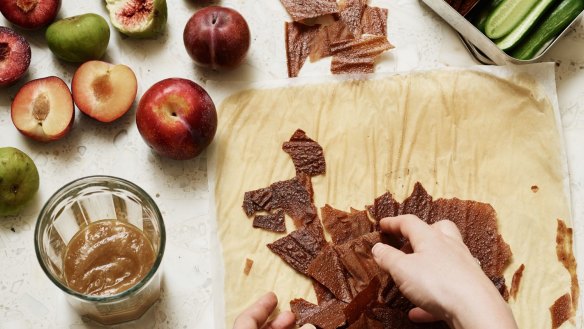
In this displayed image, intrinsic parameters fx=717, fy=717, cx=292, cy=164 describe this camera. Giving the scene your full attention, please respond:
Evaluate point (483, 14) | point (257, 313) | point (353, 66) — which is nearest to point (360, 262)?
point (257, 313)

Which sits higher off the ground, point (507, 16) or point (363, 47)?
point (507, 16)

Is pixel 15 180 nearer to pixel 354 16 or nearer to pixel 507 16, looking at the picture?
pixel 354 16

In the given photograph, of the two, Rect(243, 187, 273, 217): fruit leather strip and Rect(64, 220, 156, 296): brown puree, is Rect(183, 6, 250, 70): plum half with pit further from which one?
Rect(64, 220, 156, 296): brown puree

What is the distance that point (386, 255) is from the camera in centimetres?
158

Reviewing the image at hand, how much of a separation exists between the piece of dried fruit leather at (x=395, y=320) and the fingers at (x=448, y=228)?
212 mm

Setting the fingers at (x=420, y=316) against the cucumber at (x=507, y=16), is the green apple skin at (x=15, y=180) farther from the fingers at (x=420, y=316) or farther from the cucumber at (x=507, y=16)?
the cucumber at (x=507, y=16)

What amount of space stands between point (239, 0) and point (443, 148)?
671 mm

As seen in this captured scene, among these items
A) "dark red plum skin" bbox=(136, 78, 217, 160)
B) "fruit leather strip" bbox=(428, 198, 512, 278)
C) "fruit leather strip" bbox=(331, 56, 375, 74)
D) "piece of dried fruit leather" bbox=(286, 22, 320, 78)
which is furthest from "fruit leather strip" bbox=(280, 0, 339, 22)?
"fruit leather strip" bbox=(428, 198, 512, 278)

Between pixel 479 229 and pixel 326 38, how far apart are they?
637 millimetres

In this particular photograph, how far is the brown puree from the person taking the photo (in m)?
1.56

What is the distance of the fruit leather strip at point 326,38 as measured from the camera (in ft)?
6.25

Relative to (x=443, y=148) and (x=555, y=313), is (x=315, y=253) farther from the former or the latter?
(x=555, y=313)

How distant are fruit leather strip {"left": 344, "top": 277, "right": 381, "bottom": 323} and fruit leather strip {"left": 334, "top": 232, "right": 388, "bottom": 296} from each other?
0.04 metres

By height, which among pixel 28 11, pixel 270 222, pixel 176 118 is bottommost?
pixel 270 222
